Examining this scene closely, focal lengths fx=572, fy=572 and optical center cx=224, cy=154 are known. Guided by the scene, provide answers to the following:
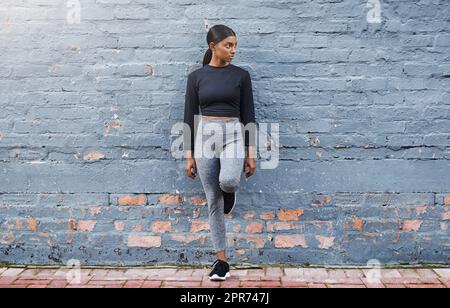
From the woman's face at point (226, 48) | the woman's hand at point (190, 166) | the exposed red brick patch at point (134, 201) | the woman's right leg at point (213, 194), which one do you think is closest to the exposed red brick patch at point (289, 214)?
the woman's right leg at point (213, 194)

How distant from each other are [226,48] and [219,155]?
780 millimetres

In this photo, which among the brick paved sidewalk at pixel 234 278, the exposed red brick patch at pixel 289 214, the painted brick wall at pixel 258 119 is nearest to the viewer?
the brick paved sidewalk at pixel 234 278

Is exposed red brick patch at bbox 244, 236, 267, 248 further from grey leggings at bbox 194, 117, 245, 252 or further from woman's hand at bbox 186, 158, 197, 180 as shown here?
woman's hand at bbox 186, 158, 197, 180

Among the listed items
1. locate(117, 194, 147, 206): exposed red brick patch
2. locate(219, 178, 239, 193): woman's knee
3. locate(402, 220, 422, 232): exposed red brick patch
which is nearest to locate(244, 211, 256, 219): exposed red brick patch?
locate(219, 178, 239, 193): woman's knee

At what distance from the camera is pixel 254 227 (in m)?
4.66

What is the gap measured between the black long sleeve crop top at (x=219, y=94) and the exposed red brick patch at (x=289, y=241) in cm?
86

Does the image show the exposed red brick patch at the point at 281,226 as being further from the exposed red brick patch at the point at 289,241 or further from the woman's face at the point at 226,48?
the woman's face at the point at 226,48

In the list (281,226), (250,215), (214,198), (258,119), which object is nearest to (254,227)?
(250,215)

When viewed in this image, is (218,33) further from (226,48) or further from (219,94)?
(219,94)

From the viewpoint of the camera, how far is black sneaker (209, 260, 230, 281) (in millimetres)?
4309

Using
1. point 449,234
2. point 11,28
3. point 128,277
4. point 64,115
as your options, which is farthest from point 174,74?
point 449,234

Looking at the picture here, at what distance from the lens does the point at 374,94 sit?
4543 millimetres

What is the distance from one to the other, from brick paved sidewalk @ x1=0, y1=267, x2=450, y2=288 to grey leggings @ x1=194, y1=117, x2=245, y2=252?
628 mm

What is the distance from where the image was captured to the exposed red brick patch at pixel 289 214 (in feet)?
15.2
